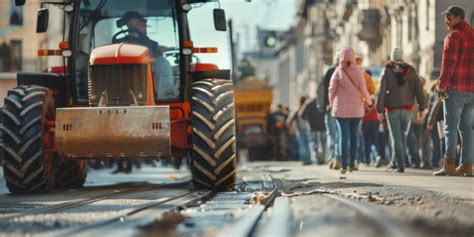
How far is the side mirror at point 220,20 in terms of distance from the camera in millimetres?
14461

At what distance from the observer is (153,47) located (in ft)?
47.5

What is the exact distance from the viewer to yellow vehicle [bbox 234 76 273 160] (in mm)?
37375

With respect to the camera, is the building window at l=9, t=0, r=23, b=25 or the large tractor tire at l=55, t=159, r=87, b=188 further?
the building window at l=9, t=0, r=23, b=25

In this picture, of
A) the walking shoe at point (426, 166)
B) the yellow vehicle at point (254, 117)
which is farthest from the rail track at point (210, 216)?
the yellow vehicle at point (254, 117)

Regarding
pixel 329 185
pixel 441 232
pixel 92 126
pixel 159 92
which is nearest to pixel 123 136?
pixel 92 126

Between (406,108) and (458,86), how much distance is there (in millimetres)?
2831

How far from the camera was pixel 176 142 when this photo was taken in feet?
45.6

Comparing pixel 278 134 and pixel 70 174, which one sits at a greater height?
pixel 278 134

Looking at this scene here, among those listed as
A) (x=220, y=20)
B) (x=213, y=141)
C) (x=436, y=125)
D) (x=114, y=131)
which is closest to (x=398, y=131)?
(x=436, y=125)

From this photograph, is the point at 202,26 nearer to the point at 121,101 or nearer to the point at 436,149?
the point at 121,101

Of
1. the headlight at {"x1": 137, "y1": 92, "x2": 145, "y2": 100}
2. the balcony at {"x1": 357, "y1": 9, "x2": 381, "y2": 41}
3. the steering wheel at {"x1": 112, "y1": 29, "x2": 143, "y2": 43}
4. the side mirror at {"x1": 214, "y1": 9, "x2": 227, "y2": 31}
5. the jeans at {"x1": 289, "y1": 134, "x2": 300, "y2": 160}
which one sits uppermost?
the balcony at {"x1": 357, "y1": 9, "x2": 381, "y2": 41}

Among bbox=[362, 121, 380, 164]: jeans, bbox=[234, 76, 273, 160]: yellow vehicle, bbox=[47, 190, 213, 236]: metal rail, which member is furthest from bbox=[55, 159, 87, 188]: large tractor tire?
bbox=[234, 76, 273, 160]: yellow vehicle

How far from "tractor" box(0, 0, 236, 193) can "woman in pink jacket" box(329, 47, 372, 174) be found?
2.94 metres

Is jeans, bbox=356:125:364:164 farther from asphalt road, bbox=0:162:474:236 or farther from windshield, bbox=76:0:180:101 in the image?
asphalt road, bbox=0:162:474:236
